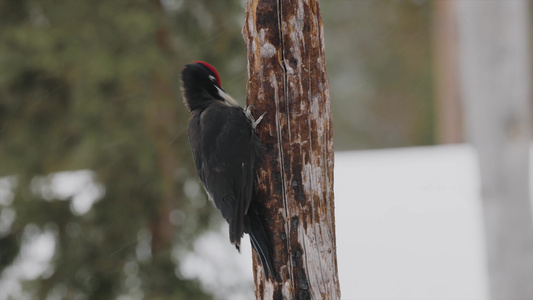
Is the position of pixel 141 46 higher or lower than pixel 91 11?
lower

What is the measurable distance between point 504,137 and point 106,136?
3567 millimetres

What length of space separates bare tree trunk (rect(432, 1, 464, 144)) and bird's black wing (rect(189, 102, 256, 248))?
9845 mm

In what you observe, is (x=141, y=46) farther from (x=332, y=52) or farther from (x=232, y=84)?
(x=332, y=52)

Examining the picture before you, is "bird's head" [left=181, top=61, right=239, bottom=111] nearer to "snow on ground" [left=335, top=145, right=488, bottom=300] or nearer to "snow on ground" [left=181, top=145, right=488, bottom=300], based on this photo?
"snow on ground" [left=181, top=145, right=488, bottom=300]

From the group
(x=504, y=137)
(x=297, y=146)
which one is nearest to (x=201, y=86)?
(x=297, y=146)

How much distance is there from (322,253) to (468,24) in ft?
11.7

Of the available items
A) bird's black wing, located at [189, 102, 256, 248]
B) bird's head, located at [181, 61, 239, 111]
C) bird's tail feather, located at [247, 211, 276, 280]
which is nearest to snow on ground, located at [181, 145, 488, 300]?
bird's head, located at [181, 61, 239, 111]

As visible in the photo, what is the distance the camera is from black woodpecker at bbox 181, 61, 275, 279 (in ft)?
8.29

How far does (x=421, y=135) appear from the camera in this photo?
62.0ft

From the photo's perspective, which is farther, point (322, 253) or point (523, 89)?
point (523, 89)

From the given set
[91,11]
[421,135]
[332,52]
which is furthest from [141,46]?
[421,135]

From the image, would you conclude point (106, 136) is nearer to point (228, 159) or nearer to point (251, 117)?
point (228, 159)

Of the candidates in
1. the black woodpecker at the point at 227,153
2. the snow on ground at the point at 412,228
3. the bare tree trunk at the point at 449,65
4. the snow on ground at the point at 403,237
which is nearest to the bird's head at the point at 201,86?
the black woodpecker at the point at 227,153

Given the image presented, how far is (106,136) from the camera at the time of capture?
521 centimetres
